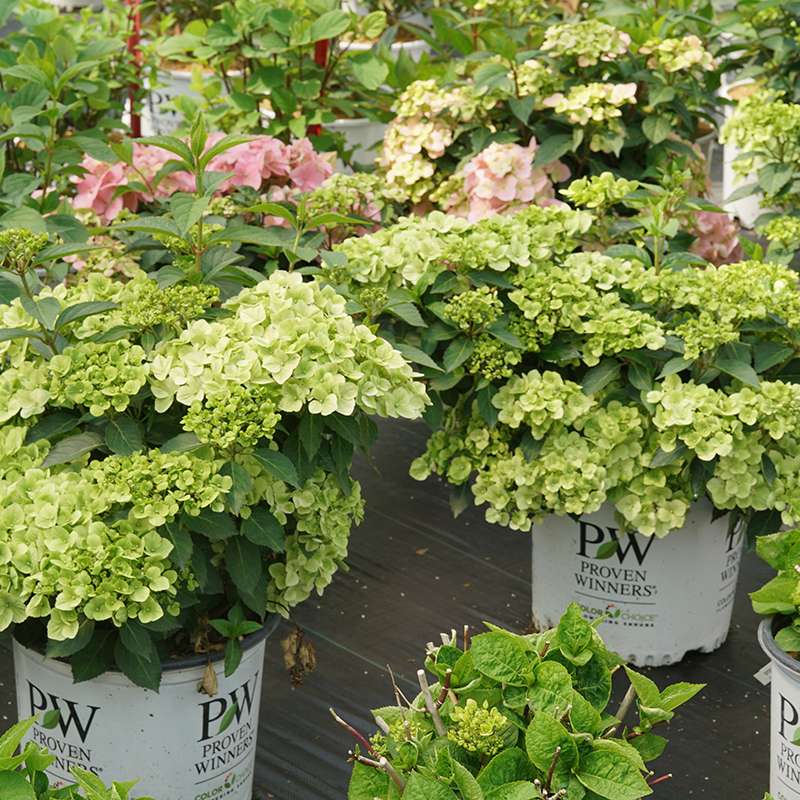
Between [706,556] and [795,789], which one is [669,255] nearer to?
[706,556]

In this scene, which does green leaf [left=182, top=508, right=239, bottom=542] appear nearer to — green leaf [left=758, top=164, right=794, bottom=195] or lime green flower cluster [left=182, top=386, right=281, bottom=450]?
lime green flower cluster [left=182, top=386, right=281, bottom=450]

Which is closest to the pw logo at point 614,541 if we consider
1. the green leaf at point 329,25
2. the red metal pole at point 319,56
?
the green leaf at point 329,25

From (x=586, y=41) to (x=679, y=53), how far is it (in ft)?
0.67

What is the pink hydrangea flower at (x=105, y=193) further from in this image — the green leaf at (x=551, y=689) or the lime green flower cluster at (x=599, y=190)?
the green leaf at (x=551, y=689)

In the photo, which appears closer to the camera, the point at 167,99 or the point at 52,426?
the point at 52,426

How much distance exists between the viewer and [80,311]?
2.07 meters

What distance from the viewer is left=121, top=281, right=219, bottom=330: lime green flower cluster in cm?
208

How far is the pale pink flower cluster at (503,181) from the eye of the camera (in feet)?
9.70

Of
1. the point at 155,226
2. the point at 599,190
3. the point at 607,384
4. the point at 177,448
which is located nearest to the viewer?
the point at 177,448

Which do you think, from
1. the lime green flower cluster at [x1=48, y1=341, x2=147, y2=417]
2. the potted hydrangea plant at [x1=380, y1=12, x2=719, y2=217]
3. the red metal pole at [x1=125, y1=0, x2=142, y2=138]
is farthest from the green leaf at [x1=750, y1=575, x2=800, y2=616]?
the red metal pole at [x1=125, y1=0, x2=142, y2=138]

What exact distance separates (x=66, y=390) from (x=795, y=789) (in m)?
1.19

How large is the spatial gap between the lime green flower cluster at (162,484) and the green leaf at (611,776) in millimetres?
594

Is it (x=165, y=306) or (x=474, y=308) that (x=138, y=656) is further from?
(x=474, y=308)

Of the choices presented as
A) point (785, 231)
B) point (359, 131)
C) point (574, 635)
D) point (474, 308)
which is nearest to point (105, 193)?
point (474, 308)
